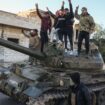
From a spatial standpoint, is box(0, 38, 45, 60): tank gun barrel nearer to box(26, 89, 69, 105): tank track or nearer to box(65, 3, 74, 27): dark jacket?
box(26, 89, 69, 105): tank track

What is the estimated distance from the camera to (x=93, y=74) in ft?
37.5

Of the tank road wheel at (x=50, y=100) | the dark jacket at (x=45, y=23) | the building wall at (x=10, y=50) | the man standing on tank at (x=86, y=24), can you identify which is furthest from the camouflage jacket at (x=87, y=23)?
the building wall at (x=10, y=50)

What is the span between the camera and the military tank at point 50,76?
931 cm

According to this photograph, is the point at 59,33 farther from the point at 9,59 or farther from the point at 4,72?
the point at 9,59

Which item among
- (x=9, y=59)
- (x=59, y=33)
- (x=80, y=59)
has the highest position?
(x=59, y=33)

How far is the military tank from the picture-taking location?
931 cm

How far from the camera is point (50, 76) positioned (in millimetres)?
9836

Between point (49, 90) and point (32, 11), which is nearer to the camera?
point (49, 90)

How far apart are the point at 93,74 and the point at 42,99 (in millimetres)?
2967

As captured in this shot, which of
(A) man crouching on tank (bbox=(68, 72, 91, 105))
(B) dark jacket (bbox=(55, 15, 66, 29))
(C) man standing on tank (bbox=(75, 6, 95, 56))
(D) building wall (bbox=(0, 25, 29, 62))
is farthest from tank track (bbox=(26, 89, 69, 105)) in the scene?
(D) building wall (bbox=(0, 25, 29, 62))

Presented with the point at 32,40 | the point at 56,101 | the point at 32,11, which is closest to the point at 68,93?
the point at 56,101

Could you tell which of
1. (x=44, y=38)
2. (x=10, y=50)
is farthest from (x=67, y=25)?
(x=10, y=50)

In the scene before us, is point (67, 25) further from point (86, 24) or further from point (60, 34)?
point (86, 24)

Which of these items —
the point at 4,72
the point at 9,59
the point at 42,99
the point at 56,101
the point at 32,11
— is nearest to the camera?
the point at 42,99
